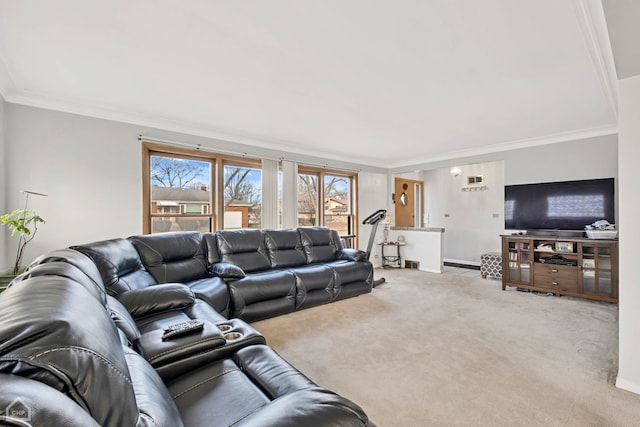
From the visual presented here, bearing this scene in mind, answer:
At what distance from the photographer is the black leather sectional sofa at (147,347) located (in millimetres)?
553

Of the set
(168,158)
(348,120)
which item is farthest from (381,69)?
(168,158)

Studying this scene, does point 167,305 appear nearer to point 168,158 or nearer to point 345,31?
point 345,31

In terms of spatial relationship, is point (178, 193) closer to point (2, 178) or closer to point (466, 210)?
point (2, 178)

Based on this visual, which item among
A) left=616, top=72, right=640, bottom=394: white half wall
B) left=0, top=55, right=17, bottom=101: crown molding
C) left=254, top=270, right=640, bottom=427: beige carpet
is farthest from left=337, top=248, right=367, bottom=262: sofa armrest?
left=0, top=55, right=17, bottom=101: crown molding

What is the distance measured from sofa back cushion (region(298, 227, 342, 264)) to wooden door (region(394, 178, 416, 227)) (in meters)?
3.00

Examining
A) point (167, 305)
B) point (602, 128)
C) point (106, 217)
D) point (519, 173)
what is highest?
point (602, 128)

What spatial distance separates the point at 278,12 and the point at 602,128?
466 centimetres

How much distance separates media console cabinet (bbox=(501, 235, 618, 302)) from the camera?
3703 mm

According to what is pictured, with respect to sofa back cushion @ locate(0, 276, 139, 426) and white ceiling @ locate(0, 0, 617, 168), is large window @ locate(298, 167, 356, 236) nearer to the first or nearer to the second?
white ceiling @ locate(0, 0, 617, 168)

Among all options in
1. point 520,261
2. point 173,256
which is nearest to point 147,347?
point 173,256

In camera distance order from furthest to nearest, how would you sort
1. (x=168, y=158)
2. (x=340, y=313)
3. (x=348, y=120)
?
1. (x=168, y=158)
2. (x=348, y=120)
3. (x=340, y=313)

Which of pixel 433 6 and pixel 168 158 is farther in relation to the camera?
pixel 168 158

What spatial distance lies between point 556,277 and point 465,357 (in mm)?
2765

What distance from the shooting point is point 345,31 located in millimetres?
1895
